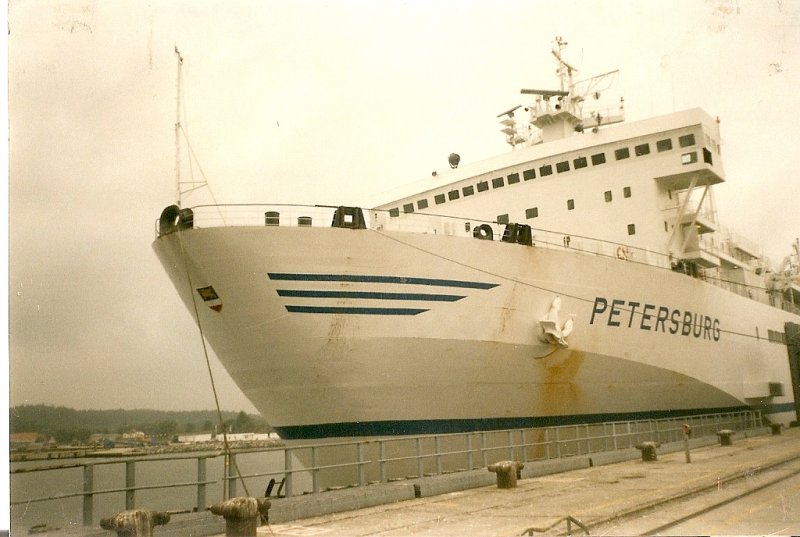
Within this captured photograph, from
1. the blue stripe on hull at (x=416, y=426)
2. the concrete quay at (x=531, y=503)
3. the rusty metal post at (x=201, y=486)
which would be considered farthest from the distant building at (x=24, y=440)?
the blue stripe on hull at (x=416, y=426)

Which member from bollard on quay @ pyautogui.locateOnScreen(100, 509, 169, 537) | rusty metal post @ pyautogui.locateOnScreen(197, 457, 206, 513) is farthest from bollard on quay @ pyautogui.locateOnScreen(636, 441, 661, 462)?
bollard on quay @ pyautogui.locateOnScreen(100, 509, 169, 537)

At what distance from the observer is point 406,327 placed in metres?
10.1

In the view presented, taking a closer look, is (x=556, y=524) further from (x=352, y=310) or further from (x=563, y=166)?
(x=563, y=166)

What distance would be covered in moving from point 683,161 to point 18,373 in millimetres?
13404

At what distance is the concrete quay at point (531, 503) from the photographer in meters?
6.19

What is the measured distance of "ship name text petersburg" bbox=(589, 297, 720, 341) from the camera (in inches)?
496

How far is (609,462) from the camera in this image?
11.9m

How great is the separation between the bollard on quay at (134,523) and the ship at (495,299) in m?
3.47

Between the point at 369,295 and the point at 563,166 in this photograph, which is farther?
the point at 563,166

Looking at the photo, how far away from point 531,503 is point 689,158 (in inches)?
410

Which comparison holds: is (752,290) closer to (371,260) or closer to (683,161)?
(683,161)

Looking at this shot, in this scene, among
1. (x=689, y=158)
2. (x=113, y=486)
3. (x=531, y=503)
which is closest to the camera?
(x=531, y=503)

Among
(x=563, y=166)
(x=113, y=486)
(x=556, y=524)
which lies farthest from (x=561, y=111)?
(x=113, y=486)

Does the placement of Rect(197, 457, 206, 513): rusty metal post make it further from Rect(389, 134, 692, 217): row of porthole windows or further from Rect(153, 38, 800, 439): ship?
Rect(389, 134, 692, 217): row of porthole windows
